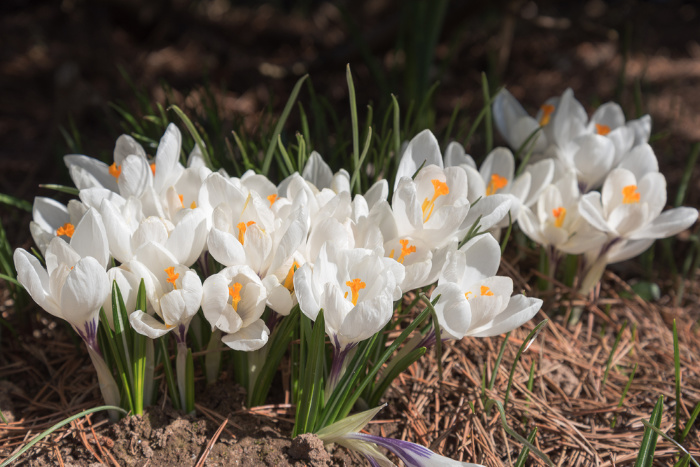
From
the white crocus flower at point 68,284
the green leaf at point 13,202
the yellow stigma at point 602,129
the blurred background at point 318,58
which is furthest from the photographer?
the blurred background at point 318,58

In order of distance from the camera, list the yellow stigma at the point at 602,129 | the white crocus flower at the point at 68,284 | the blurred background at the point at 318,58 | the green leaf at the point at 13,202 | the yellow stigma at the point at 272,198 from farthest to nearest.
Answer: the blurred background at the point at 318,58 → the yellow stigma at the point at 602,129 → the green leaf at the point at 13,202 → the yellow stigma at the point at 272,198 → the white crocus flower at the point at 68,284

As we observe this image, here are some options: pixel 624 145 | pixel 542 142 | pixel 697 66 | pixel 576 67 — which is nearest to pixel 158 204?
pixel 542 142

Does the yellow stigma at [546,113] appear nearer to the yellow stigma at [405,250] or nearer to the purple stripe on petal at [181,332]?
the yellow stigma at [405,250]

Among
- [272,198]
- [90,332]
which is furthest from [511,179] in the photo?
[90,332]

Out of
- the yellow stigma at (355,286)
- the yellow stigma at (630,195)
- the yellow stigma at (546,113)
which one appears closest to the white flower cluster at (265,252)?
the yellow stigma at (355,286)

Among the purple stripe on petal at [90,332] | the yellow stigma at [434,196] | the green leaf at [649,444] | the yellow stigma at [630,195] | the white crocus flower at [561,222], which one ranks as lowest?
the green leaf at [649,444]

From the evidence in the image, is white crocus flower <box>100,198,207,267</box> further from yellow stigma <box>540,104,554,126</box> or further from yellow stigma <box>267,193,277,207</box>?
yellow stigma <box>540,104,554,126</box>

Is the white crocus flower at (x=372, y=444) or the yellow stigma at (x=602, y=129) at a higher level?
the yellow stigma at (x=602, y=129)

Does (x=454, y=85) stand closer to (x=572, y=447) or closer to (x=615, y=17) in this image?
(x=615, y=17)

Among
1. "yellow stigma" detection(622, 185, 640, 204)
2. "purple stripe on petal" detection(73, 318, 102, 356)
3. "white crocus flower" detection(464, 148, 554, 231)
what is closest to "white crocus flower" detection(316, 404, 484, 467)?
"purple stripe on petal" detection(73, 318, 102, 356)
